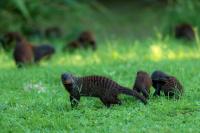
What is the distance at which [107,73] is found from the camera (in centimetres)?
845

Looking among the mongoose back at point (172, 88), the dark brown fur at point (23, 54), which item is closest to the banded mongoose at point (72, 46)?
the dark brown fur at point (23, 54)

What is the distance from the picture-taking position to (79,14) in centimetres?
1322

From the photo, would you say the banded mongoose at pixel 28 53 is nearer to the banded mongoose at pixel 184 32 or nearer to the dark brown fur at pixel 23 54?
the dark brown fur at pixel 23 54

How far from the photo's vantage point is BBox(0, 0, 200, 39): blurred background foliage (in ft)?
41.8

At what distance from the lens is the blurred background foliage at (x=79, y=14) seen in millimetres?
12737

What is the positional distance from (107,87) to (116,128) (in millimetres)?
741

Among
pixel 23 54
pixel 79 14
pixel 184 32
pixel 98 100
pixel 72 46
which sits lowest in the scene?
pixel 98 100

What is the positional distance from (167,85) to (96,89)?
0.87m

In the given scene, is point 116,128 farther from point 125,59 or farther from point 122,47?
point 122,47

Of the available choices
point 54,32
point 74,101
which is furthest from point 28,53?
point 74,101

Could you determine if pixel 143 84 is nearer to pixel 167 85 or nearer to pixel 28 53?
pixel 167 85

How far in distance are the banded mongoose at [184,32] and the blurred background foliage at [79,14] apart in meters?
0.59

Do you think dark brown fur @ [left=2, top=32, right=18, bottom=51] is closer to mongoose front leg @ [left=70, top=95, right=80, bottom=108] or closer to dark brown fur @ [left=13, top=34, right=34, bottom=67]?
dark brown fur @ [left=13, top=34, right=34, bottom=67]

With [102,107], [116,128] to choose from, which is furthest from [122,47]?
[116,128]
